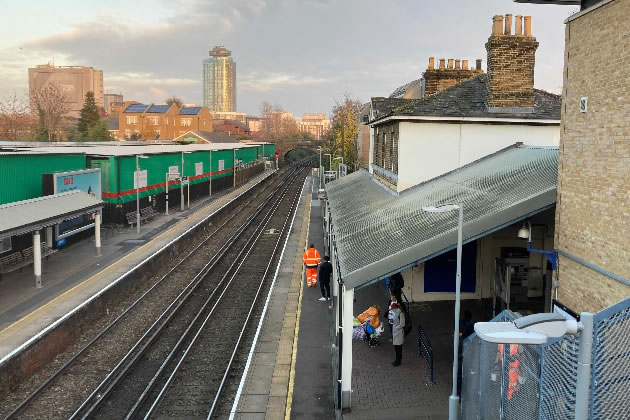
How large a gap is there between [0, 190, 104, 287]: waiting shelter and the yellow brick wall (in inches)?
548

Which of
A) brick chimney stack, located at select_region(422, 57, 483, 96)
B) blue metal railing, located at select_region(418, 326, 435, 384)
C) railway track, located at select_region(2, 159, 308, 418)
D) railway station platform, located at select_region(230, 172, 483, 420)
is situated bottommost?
railway track, located at select_region(2, 159, 308, 418)

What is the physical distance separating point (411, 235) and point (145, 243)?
56.1ft

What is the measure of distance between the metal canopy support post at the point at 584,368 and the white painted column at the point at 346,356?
5484 millimetres

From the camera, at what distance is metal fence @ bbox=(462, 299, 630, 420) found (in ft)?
14.4

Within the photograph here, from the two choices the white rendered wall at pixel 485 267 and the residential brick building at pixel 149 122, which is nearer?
the white rendered wall at pixel 485 267

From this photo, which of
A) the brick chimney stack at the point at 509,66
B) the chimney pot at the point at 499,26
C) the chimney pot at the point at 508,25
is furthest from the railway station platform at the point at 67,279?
the chimney pot at the point at 508,25

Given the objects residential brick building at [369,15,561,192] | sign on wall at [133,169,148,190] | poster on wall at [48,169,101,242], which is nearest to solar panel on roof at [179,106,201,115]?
sign on wall at [133,169,148,190]

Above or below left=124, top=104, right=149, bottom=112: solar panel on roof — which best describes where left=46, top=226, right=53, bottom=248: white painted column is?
below

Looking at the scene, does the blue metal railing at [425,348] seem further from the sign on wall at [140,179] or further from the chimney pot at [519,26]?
the sign on wall at [140,179]

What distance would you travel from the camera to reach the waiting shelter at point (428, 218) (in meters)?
9.47

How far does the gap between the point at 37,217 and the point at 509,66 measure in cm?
1522

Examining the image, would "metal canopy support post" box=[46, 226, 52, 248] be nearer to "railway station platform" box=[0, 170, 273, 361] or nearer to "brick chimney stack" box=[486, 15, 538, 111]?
"railway station platform" box=[0, 170, 273, 361]

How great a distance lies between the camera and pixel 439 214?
38.5 ft

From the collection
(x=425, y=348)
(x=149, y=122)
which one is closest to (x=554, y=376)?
(x=425, y=348)
